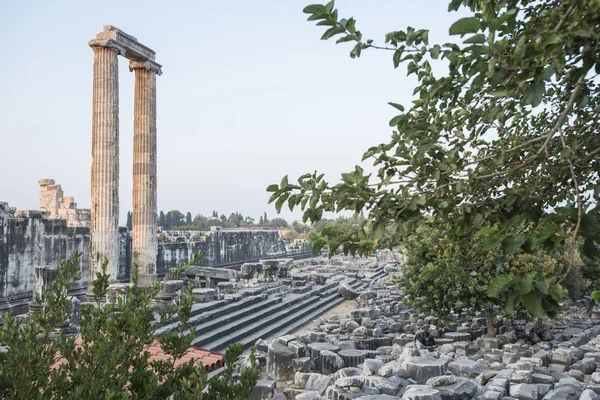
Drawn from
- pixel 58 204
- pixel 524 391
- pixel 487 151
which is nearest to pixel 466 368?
pixel 524 391

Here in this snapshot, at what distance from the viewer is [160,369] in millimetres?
3133

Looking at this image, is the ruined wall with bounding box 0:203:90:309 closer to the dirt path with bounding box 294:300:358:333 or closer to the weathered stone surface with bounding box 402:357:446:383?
the dirt path with bounding box 294:300:358:333

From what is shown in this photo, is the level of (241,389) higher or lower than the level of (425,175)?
lower

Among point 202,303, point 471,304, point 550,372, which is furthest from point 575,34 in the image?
point 202,303

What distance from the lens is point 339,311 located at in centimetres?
1783

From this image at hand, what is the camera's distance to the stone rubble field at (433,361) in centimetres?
661

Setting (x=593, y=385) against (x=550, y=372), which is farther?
(x=550, y=372)

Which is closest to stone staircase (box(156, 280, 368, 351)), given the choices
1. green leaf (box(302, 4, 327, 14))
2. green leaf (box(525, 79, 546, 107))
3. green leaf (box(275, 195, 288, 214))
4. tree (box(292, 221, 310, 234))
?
green leaf (box(275, 195, 288, 214))

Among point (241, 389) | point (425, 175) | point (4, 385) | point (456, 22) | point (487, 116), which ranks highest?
point (456, 22)

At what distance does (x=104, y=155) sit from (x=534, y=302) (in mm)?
14692

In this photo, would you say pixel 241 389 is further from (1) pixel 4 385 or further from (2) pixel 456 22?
(2) pixel 456 22

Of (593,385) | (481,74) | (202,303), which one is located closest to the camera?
(481,74)

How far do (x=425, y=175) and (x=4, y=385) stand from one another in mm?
2560

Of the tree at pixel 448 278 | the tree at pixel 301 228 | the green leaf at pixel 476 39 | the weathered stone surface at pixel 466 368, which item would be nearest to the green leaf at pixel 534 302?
the green leaf at pixel 476 39
